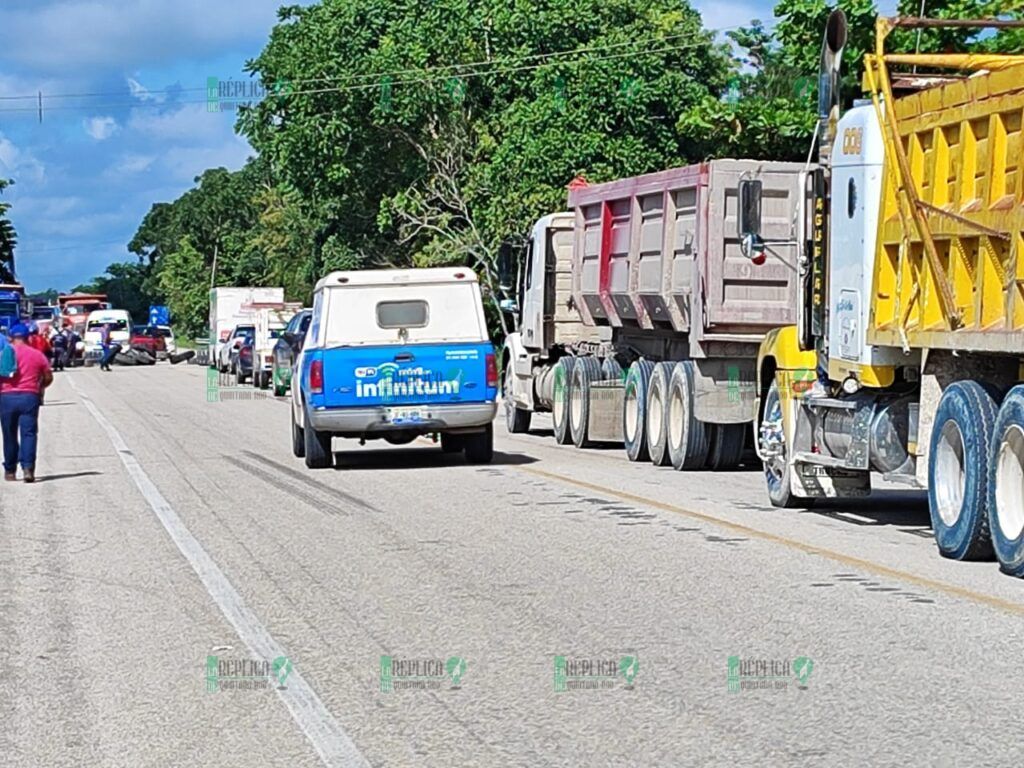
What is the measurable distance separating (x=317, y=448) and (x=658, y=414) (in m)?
3.99

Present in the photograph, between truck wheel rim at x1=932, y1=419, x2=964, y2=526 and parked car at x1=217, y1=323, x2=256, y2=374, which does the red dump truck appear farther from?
parked car at x1=217, y1=323, x2=256, y2=374

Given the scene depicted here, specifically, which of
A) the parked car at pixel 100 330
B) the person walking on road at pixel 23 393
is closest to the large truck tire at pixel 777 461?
the person walking on road at pixel 23 393

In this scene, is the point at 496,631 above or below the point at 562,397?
Answer: below

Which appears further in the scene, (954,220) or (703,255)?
(703,255)

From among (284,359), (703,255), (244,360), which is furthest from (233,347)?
(703,255)

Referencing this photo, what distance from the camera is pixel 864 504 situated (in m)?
16.7

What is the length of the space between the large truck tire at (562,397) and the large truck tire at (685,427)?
13.8 feet

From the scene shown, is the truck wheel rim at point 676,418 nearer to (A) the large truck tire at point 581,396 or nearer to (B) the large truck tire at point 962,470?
(A) the large truck tire at point 581,396

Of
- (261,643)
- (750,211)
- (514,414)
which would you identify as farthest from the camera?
(514,414)

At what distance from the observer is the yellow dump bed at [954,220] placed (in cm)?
1122

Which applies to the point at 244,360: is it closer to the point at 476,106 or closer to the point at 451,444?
the point at 476,106

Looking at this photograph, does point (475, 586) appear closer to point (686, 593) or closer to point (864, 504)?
point (686, 593)

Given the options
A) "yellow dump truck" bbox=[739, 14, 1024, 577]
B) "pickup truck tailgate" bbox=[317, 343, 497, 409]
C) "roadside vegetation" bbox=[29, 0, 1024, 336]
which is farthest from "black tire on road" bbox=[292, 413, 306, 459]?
"roadside vegetation" bbox=[29, 0, 1024, 336]

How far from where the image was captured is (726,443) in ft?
66.9
